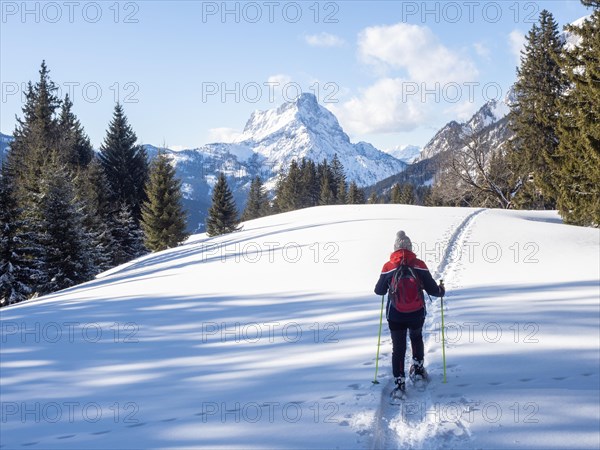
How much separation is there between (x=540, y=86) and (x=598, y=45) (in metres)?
18.3

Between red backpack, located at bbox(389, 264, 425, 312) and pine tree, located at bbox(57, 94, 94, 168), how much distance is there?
42.9 metres

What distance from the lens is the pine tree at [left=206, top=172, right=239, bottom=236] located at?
4397 centimetres

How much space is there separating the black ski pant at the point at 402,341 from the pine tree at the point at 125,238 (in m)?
39.3

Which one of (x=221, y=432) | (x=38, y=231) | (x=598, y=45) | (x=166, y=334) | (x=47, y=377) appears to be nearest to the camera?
(x=221, y=432)

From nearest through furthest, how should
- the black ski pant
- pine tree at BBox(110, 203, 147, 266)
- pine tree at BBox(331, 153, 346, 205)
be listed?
the black ski pant < pine tree at BBox(110, 203, 147, 266) < pine tree at BBox(331, 153, 346, 205)

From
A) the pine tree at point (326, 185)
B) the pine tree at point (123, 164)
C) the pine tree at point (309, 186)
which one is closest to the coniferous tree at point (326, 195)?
the pine tree at point (326, 185)

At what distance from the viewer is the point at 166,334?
8.48 m

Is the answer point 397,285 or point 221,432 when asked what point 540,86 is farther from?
point 221,432

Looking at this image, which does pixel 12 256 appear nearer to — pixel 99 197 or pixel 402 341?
pixel 99 197

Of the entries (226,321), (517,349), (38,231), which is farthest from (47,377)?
(38,231)

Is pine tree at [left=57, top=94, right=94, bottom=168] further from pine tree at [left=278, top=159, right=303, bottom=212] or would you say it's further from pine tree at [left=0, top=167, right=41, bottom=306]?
pine tree at [left=278, top=159, right=303, bottom=212]

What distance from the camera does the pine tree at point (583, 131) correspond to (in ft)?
56.5

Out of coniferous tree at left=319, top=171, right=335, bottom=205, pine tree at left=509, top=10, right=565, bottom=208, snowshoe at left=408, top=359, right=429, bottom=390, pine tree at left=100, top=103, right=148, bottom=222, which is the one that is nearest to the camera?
snowshoe at left=408, top=359, right=429, bottom=390

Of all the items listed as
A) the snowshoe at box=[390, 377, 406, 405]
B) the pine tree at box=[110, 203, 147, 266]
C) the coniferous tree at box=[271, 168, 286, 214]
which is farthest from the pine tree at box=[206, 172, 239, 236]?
the snowshoe at box=[390, 377, 406, 405]
